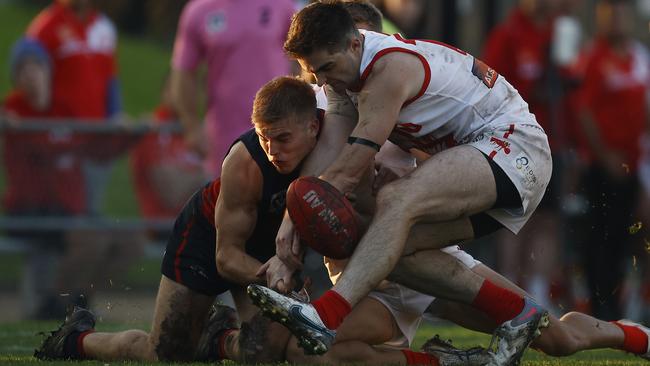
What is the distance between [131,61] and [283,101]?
3031 centimetres

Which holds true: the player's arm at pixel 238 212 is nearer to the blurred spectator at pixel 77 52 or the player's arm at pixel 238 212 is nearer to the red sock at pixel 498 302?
the red sock at pixel 498 302

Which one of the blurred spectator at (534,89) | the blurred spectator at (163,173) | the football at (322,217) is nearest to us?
the football at (322,217)

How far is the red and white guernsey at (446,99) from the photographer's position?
6.76 meters

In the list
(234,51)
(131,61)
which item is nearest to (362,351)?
(234,51)

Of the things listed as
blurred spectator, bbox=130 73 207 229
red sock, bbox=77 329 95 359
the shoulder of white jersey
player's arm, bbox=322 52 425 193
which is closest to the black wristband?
player's arm, bbox=322 52 425 193

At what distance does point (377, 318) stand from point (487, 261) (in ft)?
17.4

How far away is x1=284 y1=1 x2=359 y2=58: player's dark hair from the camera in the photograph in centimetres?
654

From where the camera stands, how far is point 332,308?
20.5ft

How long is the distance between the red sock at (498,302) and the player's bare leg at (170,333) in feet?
4.48

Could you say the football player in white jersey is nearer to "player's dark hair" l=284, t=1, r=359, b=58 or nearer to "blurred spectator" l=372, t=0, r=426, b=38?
"player's dark hair" l=284, t=1, r=359, b=58

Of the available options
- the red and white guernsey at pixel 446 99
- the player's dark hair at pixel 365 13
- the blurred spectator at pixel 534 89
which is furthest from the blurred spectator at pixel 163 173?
the red and white guernsey at pixel 446 99

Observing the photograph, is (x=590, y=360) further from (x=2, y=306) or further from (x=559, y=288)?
(x=2, y=306)

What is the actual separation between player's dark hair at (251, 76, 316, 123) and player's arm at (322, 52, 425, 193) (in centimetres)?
27

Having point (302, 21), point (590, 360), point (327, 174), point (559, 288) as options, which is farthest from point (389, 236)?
point (559, 288)
